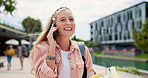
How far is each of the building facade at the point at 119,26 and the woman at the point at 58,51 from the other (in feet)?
131

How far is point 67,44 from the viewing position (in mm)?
1857

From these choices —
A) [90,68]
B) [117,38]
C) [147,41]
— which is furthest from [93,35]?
[90,68]

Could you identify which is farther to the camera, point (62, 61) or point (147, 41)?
point (147, 41)

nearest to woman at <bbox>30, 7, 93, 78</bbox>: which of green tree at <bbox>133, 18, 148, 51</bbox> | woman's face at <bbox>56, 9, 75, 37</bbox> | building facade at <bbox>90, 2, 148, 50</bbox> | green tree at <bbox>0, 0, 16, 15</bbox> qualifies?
woman's face at <bbox>56, 9, 75, 37</bbox>

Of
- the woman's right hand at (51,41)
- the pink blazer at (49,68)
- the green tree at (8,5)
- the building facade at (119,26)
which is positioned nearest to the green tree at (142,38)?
the building facade at (119,26)

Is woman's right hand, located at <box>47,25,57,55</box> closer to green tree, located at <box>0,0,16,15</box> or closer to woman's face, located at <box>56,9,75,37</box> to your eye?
woman's face, located at <box>56,9,75,37</box>

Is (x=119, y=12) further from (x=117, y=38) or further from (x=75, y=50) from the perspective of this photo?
(x=75, y=50)

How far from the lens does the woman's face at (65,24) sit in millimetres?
1747

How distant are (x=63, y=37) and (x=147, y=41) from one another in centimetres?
2687

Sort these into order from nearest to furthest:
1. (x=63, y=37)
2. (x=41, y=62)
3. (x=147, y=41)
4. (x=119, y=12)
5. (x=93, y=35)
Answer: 1. (x=41, y=62)
2. (x=63, y=37)
3. (x=147, y=41)
4. (x=119, y=12)
5. (x=93, y=35)

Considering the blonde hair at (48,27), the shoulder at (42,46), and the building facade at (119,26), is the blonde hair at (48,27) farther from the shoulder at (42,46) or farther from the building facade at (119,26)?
the building facade at (119,26)

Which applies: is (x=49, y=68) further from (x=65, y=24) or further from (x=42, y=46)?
(x=65, y=24)

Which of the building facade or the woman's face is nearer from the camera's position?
the woman's face

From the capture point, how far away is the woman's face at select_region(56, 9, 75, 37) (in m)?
1.75
